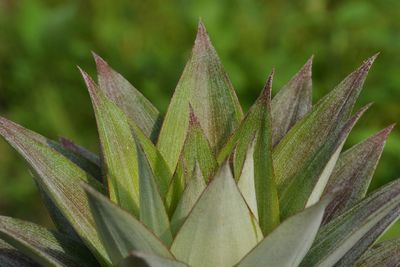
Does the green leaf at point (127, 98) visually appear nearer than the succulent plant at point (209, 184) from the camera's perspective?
No

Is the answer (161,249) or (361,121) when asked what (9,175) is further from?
(161,249)

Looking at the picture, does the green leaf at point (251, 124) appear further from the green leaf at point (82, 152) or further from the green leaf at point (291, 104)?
the green leaf at point (82, 152)

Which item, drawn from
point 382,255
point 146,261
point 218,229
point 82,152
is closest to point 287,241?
point 218,229

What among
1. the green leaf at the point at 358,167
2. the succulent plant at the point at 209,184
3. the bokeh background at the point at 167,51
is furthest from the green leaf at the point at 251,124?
the bokeh background at the point at 167,51

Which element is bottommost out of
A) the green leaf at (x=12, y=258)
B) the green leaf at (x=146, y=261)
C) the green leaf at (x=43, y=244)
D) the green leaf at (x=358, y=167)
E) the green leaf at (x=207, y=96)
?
the green leaf at (x=12, y=258)

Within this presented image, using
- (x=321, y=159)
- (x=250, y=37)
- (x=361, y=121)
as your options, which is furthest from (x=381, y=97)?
(x=321, y=159)

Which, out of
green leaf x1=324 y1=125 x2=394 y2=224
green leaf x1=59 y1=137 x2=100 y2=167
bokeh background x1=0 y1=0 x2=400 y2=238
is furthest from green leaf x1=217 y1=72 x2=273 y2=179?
bokeh background x1=0 y1=0 x2=400 y2=238

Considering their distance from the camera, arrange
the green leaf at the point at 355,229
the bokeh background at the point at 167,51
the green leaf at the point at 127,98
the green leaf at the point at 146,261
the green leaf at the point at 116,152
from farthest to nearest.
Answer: the bokeh background at the point at 167,51 < the green leaf at the point at 127,98 < the green leaf at the point at 116,152 < the green leaf at the point at 355,229 < the green leaf at the point at 146,261

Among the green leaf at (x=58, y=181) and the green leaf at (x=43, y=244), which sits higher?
the green leaf at (x=58, y=181)
